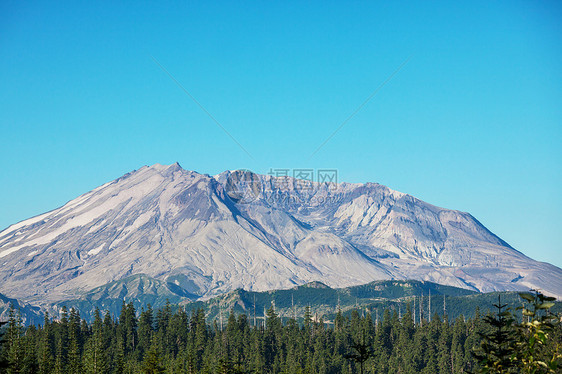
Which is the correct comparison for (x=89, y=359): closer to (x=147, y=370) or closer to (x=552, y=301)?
(x=147, y=370)

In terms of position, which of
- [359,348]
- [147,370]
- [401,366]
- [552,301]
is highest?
[552,301]

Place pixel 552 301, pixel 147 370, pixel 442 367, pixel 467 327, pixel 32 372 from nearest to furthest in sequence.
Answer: pixel 552 301 < pixel 147 370 < pixel 32 372 < pixel 442 367 < pixel 467 327

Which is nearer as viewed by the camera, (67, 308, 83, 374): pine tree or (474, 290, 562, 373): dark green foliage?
(474, 290, 562, 373): dark green foliage

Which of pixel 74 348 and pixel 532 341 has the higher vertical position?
pixel 532 341

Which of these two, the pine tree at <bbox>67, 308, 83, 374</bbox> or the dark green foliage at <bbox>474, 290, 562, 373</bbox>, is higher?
the dark green foliage at <bbox>474, 290, 562, 373</bbox>

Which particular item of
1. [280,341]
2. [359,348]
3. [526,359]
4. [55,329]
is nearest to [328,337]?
[280,341]

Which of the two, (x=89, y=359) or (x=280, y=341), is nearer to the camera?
(x=89, y=359)

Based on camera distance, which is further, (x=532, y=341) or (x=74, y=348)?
(x=74, y=348)

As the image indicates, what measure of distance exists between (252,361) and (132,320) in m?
38.3

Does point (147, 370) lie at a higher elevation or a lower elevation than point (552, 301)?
lower

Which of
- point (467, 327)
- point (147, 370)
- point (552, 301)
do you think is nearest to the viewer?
point (552, 301)

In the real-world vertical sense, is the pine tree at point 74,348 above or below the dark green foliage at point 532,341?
below

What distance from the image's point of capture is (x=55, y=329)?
172125mm

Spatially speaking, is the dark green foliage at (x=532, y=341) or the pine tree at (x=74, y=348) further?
the pine tree at (x=74, y=348)
